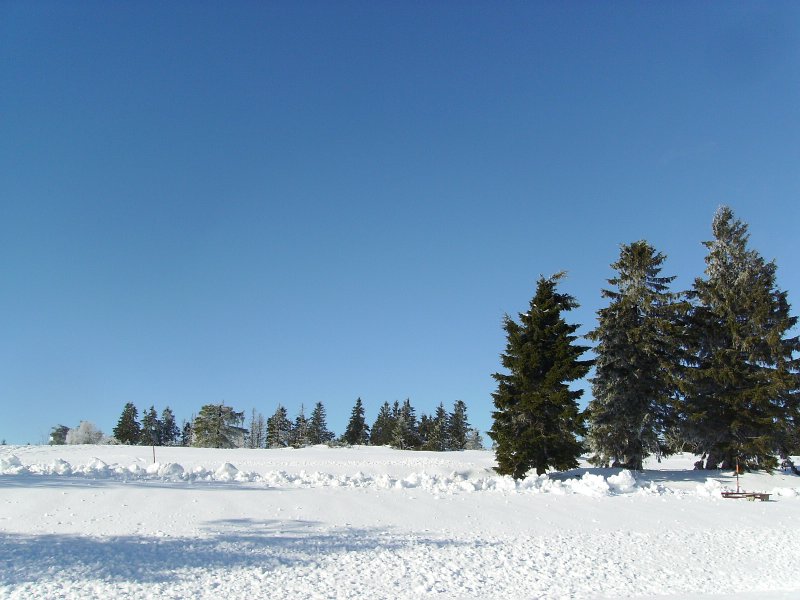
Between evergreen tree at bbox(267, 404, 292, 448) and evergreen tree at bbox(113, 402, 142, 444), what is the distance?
62.2ft

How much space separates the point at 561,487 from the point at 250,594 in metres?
15.0

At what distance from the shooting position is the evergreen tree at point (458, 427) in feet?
278

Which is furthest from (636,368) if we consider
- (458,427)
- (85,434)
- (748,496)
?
(85,434)

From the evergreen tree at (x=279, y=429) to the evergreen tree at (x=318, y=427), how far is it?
4133mm

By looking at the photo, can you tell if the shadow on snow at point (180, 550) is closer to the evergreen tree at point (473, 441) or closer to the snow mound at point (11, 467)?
the snow mound at point (11, 467)

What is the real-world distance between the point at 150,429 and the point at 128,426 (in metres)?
3.29

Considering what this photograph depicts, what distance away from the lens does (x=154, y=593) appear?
401 inches

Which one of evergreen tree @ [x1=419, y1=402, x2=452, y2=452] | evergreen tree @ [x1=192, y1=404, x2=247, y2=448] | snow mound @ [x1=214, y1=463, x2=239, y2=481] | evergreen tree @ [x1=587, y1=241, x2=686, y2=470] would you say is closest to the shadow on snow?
snow mound @ [x1=214, y1=463, x2=239, y2=481]

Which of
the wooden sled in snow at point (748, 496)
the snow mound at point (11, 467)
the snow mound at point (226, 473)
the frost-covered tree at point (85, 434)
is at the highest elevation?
the frost-covered tree at point (85, 434)

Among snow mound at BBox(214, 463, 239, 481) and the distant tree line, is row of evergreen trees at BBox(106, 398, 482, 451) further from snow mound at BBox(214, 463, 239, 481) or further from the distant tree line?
snow mound at BBox(214, 463, 239, 481)

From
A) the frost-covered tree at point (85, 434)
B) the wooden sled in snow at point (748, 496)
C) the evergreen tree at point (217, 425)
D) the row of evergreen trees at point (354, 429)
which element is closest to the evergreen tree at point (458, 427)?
the row of evergreen trees at point (354, 429)

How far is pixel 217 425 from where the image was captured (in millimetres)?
59938

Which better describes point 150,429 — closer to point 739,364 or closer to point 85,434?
point 85,434

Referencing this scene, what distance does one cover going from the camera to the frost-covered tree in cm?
7861
